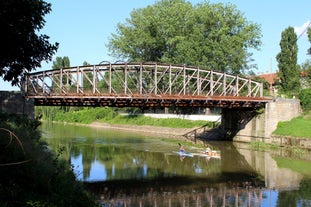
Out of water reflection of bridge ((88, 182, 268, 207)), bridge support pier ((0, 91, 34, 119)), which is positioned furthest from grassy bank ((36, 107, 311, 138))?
bridge support pier ((0, 91, 34, 119))

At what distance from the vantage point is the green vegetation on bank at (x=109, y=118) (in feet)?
232

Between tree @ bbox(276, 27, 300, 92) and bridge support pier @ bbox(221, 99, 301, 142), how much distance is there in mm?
12043

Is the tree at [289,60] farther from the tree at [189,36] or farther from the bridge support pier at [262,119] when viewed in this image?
the bridge support pier at [262,119]

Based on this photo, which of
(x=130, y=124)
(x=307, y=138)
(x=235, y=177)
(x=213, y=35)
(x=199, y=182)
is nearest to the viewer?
(x=199, y=182)

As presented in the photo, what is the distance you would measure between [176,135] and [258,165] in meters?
31.5

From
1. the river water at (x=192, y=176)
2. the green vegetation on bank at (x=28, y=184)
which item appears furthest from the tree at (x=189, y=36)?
the green vegetation on bank at (x=28, y=184)

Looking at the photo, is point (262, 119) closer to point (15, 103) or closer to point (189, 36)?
point (189, 36)

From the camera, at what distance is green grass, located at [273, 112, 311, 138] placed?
4521 cm

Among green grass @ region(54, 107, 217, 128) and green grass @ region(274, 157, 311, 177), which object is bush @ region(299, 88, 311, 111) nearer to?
green grass @ region(54, 107, 217, 128)

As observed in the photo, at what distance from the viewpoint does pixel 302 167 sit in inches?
1310

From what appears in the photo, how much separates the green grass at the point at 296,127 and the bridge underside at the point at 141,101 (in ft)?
13.3

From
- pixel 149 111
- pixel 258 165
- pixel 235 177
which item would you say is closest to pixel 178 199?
pixel 235 177

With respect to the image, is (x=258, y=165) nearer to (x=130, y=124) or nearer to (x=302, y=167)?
(x=302, y=167)

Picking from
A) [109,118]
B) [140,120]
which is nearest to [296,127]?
[140,120]
